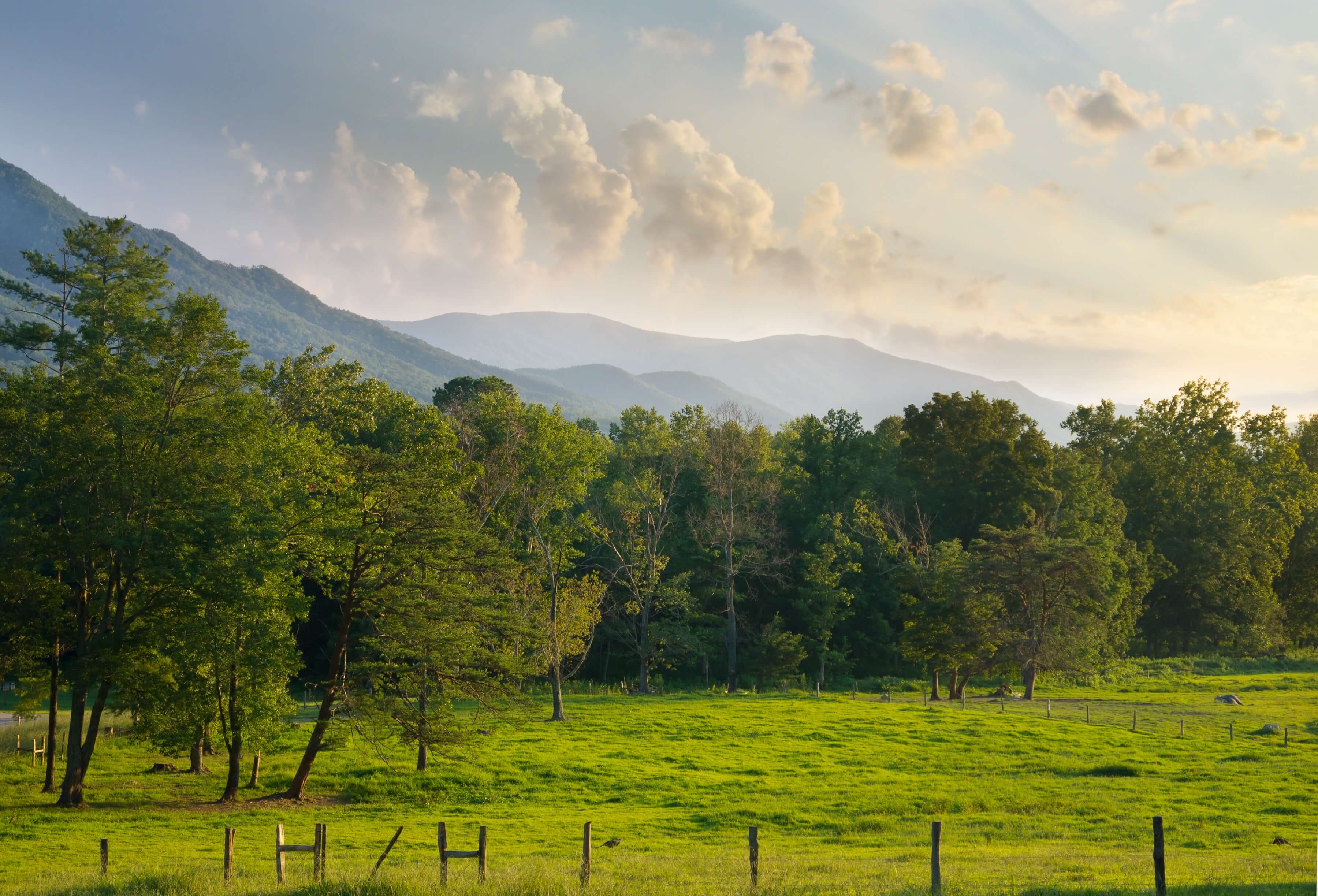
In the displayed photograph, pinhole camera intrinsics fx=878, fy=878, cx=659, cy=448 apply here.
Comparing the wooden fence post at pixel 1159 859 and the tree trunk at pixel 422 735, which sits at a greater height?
the wooden fence post at pixel 1159 859

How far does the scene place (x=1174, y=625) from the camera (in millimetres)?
80250

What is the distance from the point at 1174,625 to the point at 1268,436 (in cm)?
2470

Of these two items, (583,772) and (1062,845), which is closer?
(1062,845)

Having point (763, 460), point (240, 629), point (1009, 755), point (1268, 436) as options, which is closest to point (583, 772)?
point (240, 629)

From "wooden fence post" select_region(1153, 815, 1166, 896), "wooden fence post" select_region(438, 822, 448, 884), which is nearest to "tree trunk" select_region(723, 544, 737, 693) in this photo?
"wooden fence post" select_region(438, 822, 448, 884)

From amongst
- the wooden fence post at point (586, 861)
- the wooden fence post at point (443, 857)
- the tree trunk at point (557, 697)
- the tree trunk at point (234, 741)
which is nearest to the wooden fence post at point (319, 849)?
the wooden fence post at point (443, 857)

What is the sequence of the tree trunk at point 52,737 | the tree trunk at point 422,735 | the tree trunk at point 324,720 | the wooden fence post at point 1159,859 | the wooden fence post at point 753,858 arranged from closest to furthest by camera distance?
1. the wooden fence post at point 1159,859
2. the wooden fence post at point 753,858
3. the tree trunk at point 422,735
4. the tree trunk at point 324,720
5. the tree trunk at point 52,737

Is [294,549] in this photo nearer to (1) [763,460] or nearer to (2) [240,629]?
(2) [240,629]

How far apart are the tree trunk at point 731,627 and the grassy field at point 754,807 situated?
1358 centimetres

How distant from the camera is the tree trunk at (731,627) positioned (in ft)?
201

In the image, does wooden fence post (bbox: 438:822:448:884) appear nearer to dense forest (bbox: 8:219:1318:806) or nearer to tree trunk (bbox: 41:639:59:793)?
dense forest (bbox: 8:219:1318:806)

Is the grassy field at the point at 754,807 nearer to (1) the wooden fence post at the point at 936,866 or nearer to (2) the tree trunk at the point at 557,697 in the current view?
(1) the wooden fence post at the point at 936,866

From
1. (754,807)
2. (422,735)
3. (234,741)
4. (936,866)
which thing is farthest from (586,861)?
(234,741)

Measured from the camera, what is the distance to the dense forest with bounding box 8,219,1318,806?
100ft
